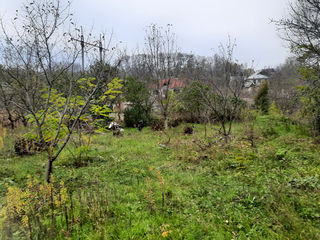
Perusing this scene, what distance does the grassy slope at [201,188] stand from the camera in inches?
89.8

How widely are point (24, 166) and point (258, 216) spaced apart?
5.45m

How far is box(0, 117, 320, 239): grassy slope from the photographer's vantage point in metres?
2.28

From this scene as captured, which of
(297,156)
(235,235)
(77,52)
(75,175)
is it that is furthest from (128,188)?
(297,156)

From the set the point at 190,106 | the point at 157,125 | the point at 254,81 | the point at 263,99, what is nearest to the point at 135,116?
the point at 157,125

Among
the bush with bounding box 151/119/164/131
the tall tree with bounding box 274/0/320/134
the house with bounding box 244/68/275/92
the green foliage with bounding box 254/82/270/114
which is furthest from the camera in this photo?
the green foliage with bounding box 254/82/270/114

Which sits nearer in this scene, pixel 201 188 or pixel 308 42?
pixel 201 188

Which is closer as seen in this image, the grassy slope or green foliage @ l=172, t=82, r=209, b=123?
the grassy slope

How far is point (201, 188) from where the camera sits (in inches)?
133

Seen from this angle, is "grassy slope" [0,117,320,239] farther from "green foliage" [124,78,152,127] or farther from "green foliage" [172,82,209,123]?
"green foliage" [172,82,209,123]

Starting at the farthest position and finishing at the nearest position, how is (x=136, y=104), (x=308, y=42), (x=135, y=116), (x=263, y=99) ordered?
1. (x=263, y=99)
2. (x=136, y=104)
3. (x=135, y=116)
4. (x=308, y=42)

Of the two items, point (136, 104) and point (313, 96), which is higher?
point (313, 96)

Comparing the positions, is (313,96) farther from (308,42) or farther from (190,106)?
(190,106)

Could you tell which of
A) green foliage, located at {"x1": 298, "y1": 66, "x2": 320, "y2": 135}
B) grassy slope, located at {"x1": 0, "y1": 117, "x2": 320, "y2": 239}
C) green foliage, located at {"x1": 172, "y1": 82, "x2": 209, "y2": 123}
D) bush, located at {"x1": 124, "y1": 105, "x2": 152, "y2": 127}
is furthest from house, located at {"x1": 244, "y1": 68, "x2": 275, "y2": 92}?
bush, located at {"x1": 124, "y1": 105, "x2": 152, "y2": 127}

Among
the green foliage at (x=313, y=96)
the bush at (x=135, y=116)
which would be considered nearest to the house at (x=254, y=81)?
the green foliage at (x=313, y=96)
